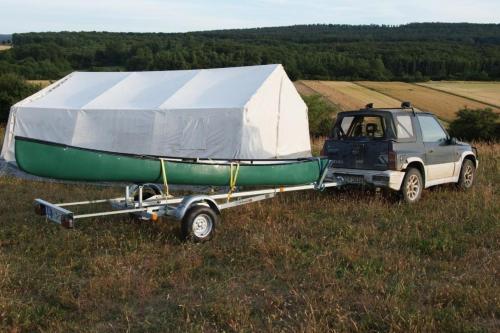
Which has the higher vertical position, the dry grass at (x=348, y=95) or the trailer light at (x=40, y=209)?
the dry grass at (x=348, y=95)

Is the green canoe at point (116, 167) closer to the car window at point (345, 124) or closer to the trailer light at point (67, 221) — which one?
the trailer light at point (67, 221)

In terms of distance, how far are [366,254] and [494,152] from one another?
11.2 metres

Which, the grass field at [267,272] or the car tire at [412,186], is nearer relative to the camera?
the grass field at [267,272]

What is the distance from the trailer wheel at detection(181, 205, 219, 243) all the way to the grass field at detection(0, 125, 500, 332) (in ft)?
0.48

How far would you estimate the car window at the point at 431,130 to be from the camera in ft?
31.5

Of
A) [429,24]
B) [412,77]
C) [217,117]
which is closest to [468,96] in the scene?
[412,77]

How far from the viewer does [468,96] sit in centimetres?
4959

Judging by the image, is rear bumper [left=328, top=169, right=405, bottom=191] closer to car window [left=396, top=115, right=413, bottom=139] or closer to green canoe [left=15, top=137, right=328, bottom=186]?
car window [left=396, top=115, right=413, bottom=139]

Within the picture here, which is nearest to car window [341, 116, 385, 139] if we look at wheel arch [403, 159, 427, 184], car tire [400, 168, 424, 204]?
wheel arch [403, 159, 427, 184]

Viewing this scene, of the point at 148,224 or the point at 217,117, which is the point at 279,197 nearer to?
the point at 148,224

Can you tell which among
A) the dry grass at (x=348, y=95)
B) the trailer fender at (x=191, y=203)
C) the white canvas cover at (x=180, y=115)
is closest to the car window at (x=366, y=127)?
the trailer fender at (x=191, y=203)

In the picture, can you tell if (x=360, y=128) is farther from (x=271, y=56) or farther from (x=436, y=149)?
(x=271, y=56)

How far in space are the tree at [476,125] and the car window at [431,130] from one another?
2680 cm

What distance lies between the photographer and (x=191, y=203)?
6.70 meters
